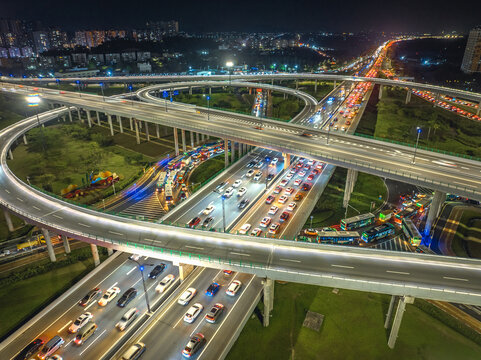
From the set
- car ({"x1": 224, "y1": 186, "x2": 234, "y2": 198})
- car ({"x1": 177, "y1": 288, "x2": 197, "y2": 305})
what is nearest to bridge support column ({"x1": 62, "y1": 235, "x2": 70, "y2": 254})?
car ({"x1": 177, "y1": 288, "x2": 197, "y2": 305})

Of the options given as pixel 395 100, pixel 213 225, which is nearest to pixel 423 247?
pixel 213 225

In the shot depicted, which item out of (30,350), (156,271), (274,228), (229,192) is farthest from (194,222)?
(30,350)

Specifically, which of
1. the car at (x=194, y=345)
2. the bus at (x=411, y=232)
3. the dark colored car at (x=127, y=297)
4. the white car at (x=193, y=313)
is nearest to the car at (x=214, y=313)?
the white car at (x=193, y=313)

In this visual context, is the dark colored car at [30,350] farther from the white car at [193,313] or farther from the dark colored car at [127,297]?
the white car at [193,313]

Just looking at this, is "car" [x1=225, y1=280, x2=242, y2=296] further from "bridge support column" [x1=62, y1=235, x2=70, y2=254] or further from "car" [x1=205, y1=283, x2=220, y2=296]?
"bridge support column" [x1=62, y1=235, x2=70, y2=254]

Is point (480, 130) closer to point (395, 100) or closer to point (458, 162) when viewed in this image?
Answer: point (395, 100)

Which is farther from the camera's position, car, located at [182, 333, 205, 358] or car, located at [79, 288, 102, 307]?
car, located at [79, 288, 102, 307]

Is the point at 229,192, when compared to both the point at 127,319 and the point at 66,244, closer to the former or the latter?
the point at 66,244
